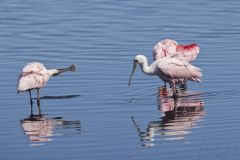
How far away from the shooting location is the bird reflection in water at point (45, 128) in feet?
52.2

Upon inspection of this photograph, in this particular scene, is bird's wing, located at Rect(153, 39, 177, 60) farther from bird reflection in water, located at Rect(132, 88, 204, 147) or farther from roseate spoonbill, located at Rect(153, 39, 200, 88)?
bird reflection in water, located at Rect(132, 88, 204, 147)

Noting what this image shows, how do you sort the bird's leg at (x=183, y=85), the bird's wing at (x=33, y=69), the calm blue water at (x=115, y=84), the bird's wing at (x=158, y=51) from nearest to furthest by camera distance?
the calm blue water at (x=115, y=84) < the bird's wing at (x=33, y=69) < the bird's leg at (x=183, y=85) < the bird's wing at (x=158, y=51)

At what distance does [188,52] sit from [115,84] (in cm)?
299

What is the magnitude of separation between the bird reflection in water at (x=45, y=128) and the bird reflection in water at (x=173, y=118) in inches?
44.2

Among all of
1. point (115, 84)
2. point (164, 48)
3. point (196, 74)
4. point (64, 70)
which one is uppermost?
point (164, 48)

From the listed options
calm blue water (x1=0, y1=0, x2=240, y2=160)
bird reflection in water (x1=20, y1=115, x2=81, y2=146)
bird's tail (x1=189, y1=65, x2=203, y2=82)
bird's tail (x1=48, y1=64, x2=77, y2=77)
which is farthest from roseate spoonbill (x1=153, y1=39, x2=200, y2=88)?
bird reflection in water (x1=20, y1=115, x2=81, y2=146)

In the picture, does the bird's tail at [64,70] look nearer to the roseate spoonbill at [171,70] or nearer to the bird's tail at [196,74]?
the roseate spoonbill at [171,70]

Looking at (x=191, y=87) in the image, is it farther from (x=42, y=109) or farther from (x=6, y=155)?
(x=6, y=155)

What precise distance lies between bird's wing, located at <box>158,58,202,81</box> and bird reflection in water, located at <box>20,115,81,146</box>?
391 centimetres

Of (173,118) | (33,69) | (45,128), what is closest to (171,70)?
(33,69)

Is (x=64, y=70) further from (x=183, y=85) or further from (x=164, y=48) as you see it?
(x=164, y=48)

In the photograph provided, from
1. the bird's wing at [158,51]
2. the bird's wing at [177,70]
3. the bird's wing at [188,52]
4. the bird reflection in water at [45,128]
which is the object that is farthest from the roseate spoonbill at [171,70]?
the bird reflection in water at [45,128]

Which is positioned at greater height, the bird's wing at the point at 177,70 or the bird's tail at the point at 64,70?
the bird's tail at the point at 64,70

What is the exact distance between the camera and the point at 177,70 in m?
20.9
